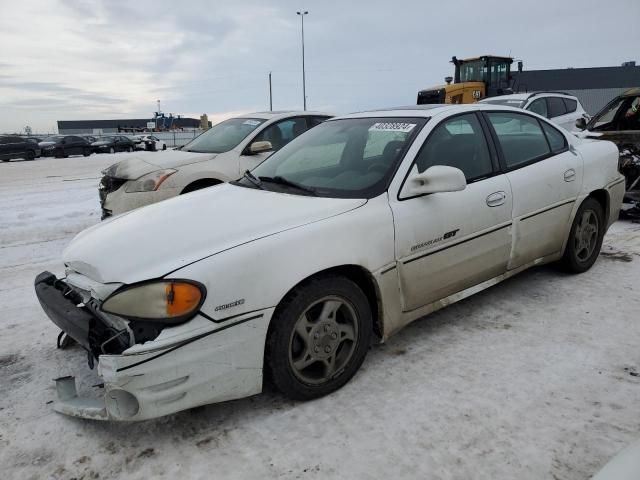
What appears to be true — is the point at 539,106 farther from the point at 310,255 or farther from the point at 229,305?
the point at 229,305

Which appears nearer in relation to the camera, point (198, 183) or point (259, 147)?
point (198, 183)

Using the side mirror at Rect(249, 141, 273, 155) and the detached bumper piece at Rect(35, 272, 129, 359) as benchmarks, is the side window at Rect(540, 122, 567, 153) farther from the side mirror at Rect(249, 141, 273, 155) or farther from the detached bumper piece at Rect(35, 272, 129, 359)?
the detached bumper piece at Rect(35, 272, 129, 359)

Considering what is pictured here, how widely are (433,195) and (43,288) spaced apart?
2.45 m

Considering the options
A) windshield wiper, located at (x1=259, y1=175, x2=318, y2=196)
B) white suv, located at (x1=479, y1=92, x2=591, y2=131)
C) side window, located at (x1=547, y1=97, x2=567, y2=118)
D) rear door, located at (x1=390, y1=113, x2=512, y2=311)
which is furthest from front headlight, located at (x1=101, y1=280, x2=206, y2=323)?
side window, located at (x1=547, y1=97, x2=567, y2=118)

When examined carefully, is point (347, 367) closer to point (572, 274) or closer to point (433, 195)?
point (433, 195)

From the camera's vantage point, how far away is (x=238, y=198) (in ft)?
10.5

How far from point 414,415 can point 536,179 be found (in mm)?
2204

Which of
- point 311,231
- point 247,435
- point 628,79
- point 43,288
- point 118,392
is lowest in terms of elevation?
point 247,435

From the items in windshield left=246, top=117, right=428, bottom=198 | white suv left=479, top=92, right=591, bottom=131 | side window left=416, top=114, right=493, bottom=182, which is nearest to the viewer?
windshield left=246, top=117, right=428, bottom=198

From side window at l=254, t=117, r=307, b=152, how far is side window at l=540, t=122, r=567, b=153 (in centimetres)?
312

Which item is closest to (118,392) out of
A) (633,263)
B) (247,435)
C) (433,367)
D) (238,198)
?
(247,435)

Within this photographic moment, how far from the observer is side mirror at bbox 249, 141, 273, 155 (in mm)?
5992

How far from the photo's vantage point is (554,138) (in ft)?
14.0

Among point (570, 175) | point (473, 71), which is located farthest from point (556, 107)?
point (570, 175)
